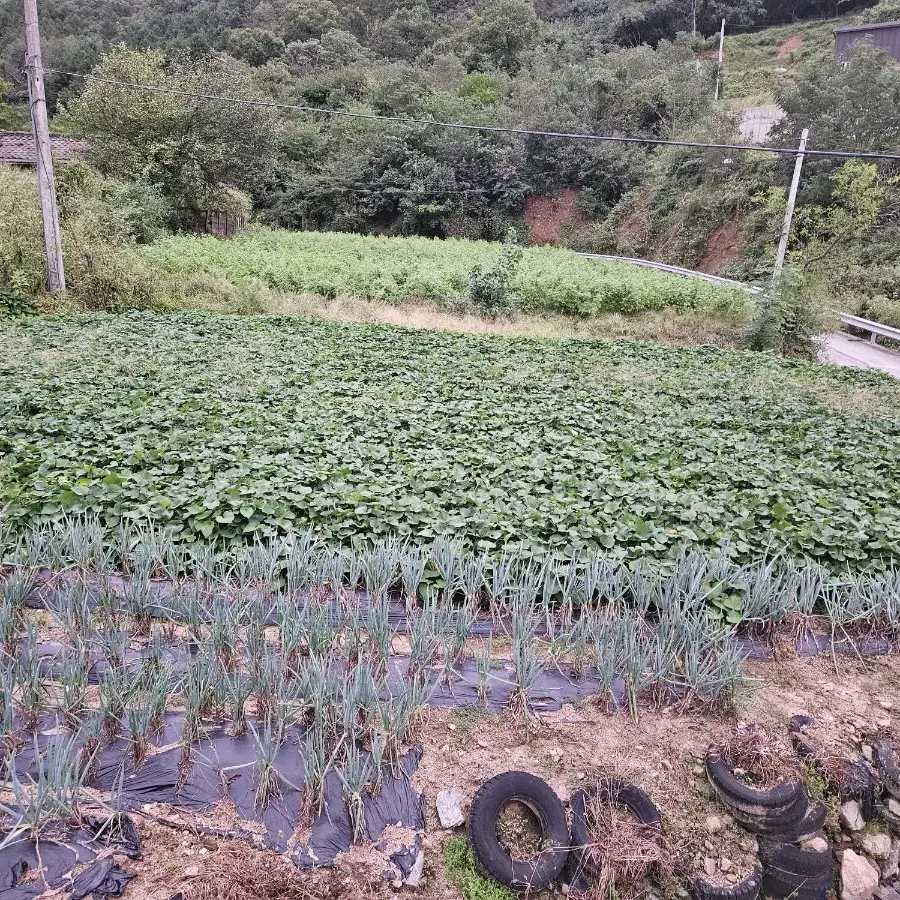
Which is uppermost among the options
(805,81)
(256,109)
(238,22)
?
(238,22)

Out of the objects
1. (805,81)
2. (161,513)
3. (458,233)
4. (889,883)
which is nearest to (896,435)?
(889,883)

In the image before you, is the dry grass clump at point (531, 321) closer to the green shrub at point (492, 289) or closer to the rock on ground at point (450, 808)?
the green shrub at point (492, 289)

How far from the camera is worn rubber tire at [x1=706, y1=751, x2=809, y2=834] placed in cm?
242

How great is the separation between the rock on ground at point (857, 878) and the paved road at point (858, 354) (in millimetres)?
11293

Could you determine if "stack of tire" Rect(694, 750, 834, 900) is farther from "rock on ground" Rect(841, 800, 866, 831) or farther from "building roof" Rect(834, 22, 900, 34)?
"building roof" Rect(834, 22, 900, 34)

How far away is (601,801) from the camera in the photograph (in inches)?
95.6

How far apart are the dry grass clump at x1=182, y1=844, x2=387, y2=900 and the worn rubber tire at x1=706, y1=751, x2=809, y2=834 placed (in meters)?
1.37

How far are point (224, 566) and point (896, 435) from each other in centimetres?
663

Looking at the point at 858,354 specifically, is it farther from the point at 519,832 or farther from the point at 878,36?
the point at 878,36

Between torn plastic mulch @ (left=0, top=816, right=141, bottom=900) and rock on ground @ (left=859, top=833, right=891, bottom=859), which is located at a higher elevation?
torn plastic mulch @ (left=0, top=816, right=141, bottom=900)

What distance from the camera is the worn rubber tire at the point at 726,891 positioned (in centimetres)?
222

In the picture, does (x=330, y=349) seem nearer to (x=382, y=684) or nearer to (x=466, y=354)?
(x=466, y=354)

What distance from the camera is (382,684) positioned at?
284cm

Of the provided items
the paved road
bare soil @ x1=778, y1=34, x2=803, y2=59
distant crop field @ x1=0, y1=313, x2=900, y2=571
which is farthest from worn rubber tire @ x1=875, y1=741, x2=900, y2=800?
bare soil @ x1=778, y1=34, x2=803, y2=59
